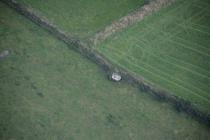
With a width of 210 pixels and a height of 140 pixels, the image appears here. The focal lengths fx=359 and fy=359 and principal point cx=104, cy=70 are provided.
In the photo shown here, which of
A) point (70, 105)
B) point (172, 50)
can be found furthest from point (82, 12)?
point (70, 105)

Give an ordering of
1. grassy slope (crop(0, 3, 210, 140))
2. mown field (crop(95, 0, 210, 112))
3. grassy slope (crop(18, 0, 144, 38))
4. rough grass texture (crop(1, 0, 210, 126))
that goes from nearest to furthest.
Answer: grassy slope (crop(0, 3, 210, 140)) → rough grass texture (crop(1, 0, 210, 126)) → mown field (crop(95, 0, 210, 112)) → grassy slope (crop(18, 0, 144, 38))

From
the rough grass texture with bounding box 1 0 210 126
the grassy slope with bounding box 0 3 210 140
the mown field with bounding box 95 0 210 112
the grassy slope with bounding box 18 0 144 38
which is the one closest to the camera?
the grassy slope with bounding box 0 3 210 140

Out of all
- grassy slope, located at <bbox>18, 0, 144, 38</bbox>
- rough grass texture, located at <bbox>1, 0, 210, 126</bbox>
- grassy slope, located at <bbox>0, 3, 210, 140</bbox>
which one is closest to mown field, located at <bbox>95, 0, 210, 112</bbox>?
rough grass texture, located at <bbox>1, 0, 210, 126</bbox>

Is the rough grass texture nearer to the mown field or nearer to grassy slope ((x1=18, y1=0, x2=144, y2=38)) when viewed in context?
the mown field

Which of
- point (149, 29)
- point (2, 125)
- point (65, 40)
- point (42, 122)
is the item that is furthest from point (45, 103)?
point (149, 29)

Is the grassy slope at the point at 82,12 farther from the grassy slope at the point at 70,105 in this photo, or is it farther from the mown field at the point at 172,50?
the grassy slope at the point at 70,105

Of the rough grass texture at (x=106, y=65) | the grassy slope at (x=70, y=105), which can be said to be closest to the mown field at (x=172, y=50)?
the rough grass texture at (x=106, y=65)

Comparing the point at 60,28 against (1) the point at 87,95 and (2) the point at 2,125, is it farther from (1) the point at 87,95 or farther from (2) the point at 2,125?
(2) the point at 2,125

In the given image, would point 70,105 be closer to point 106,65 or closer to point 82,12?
point 106,65
